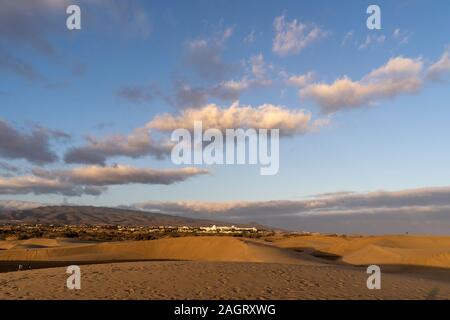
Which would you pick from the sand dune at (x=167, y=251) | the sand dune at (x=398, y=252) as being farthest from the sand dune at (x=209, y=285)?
the sand dune at (x=398, y=252)

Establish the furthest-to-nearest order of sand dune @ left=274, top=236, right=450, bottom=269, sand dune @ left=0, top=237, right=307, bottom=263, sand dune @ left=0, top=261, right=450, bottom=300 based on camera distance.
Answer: sand dune @ left=0, top=237, right=307, bottom=263, sand dune @ left=274, top=236, right=450, bottom=269, sand dune @ left=0, top=261, right=450, bottom=300

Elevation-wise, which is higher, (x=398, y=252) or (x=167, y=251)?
(x=398, y=252)

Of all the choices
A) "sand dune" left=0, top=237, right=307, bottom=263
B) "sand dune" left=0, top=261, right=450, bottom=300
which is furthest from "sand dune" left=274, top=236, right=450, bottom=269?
"sand dune" left=0, top=261, right=450, bottom=300

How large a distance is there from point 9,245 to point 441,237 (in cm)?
5636

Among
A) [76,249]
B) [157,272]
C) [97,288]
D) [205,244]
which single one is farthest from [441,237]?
[97,288]

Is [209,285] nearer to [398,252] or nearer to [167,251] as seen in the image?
[398,252]

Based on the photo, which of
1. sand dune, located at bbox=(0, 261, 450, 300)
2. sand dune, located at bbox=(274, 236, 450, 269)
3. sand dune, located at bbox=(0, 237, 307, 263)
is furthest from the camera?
sand dune, located at bbox=(0, 237, 307, 263)

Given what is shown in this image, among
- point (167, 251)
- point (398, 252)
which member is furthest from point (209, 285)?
point (167, 251)

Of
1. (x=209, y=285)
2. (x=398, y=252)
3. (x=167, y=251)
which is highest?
(x=209, y=285)

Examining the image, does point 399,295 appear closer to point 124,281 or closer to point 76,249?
point 124,281

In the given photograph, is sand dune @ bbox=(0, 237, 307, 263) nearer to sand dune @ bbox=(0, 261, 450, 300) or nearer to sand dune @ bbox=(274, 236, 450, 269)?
sand dune @ bbox=(274, 236, 450, 269)
